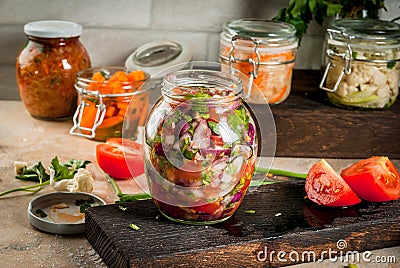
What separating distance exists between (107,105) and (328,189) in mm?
603

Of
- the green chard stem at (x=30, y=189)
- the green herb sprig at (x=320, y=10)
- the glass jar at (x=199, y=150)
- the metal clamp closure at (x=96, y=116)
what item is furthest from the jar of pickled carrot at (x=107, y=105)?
the glass jar at (x=199, y=150)

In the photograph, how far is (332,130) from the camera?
4.97ft

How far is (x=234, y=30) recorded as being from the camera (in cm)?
150

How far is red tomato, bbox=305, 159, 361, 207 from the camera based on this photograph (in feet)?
3.71

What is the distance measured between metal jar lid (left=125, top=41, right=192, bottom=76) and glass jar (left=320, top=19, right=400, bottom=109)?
1.27 feet

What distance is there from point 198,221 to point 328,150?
0.56 meters

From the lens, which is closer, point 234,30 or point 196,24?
point 234,30

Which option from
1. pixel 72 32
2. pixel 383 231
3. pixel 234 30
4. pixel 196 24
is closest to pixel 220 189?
pixel 383 231

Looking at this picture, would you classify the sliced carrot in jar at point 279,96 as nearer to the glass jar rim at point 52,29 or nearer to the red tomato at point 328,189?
the red tomato at point 328,189

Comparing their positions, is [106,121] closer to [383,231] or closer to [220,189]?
[220,189]

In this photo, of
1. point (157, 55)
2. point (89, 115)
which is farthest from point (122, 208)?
point (157, 55)

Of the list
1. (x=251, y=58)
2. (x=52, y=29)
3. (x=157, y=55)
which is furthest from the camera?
(x=157, y=55)

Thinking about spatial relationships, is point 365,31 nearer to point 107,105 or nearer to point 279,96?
point 279,96

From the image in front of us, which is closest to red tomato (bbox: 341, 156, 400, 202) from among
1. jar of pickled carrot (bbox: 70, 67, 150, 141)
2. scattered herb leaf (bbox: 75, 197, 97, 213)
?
scattered herb leaf (bbox: 75, 197, 97, 213)
